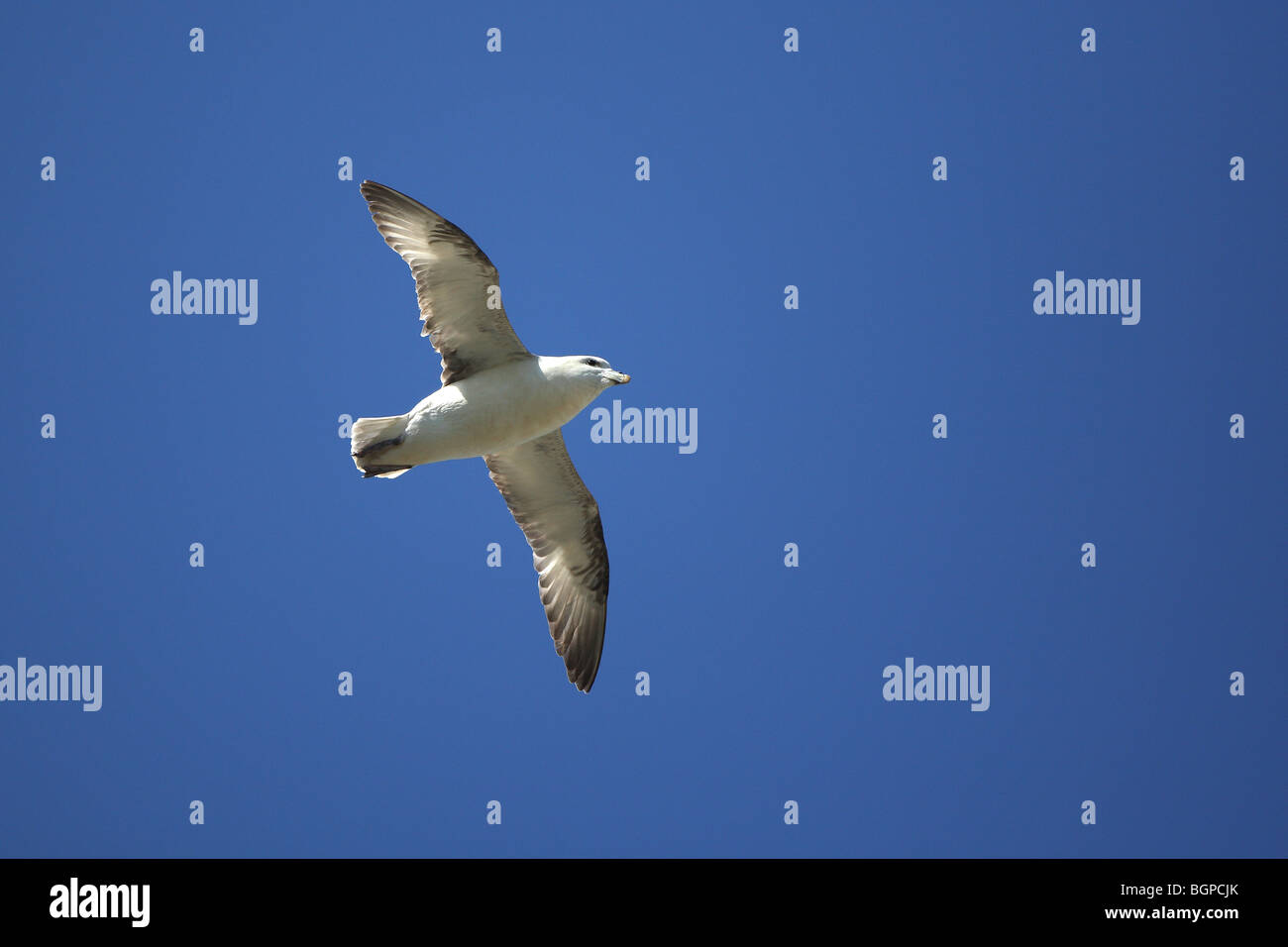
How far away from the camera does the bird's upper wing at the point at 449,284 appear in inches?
414

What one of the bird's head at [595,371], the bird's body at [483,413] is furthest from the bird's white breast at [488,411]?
the bird's head at [595,371]

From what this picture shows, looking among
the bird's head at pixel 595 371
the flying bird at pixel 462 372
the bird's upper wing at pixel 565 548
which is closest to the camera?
the bird's head at pixel 595 371

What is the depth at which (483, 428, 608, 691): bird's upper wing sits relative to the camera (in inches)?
476

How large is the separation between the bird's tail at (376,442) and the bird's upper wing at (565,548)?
1521mm

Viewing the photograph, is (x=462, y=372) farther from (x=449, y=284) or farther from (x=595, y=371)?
(x=595, y=371)

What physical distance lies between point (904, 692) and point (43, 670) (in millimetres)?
12650

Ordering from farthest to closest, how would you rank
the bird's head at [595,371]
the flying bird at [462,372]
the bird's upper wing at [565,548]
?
the bird's upper wing at [565,548]
the flying bird at [462,372]
the bird's head at [595,371]

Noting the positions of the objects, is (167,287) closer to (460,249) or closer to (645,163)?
(645,163)

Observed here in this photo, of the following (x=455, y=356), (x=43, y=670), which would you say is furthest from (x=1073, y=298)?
(x=43, y=670)

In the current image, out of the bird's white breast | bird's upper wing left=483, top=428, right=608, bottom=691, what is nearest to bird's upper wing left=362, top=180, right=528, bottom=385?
the bird's white breast

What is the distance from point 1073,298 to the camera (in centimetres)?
2386

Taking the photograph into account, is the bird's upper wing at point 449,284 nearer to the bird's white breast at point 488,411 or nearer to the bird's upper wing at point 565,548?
the bird's white breast at point 488,411

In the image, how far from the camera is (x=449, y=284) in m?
10.7
